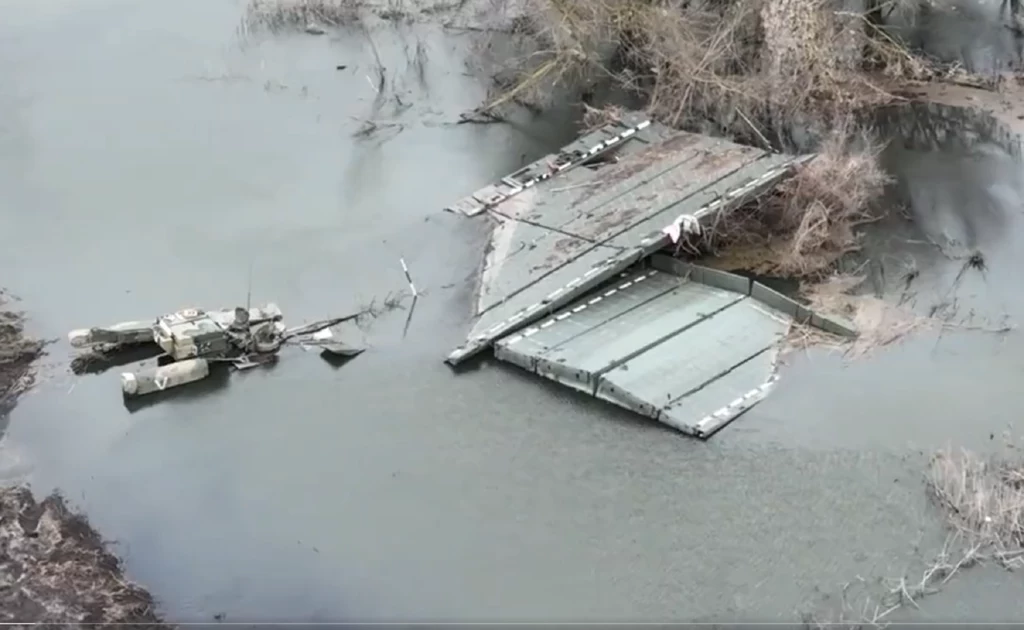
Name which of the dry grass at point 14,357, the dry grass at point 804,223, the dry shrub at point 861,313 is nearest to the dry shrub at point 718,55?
the dry grass at point 804,223

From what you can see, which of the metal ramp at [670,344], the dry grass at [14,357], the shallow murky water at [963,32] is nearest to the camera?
the metal ramp at [670,344]

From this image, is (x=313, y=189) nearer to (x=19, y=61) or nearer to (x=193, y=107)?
(x=193, y=107)

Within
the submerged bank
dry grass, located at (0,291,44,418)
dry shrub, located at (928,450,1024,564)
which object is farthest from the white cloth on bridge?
dry grass, located at (0,291,44,418)

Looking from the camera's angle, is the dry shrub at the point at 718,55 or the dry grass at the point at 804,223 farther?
the dry shrub at the point at 718,55

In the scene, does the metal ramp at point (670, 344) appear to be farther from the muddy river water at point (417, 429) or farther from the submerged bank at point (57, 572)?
the submerged bank at point (57, 572)

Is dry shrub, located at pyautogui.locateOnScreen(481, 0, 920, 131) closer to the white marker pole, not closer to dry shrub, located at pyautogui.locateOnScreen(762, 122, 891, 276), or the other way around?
dry shrub, located at pyautogui.locateOnScreen(762, 122, 891, 276)
